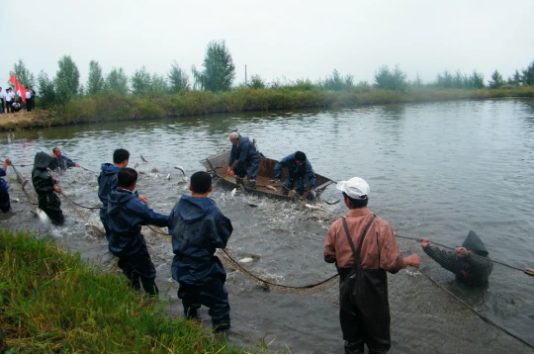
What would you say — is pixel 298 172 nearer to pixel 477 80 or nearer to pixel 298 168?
pixel 298 168

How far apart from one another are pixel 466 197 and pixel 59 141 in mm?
21941

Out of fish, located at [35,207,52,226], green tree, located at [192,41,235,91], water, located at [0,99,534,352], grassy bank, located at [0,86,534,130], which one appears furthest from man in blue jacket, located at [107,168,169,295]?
green tree, located at [192,41,235,91]

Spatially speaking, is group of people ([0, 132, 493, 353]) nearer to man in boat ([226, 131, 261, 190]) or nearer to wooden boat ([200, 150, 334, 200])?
wooden boat ([200, 150, 334, 200])

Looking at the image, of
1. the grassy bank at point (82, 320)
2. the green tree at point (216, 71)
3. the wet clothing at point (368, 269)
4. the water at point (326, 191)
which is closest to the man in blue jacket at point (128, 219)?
the grassy bank at point (82, 320)

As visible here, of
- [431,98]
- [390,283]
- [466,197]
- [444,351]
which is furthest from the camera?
[431,98]

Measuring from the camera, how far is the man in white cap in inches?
136

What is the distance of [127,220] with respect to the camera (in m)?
4.61

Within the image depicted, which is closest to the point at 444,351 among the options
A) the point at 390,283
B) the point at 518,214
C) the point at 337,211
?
the point at 390,283

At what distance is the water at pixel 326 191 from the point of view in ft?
18.4

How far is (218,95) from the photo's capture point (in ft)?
134

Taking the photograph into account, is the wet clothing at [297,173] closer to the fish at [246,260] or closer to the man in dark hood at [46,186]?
the fish at [246,260]

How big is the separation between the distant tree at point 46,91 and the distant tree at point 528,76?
218 feet

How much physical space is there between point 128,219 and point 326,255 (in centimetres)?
233

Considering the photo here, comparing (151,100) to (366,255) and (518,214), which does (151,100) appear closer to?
(518,214)
